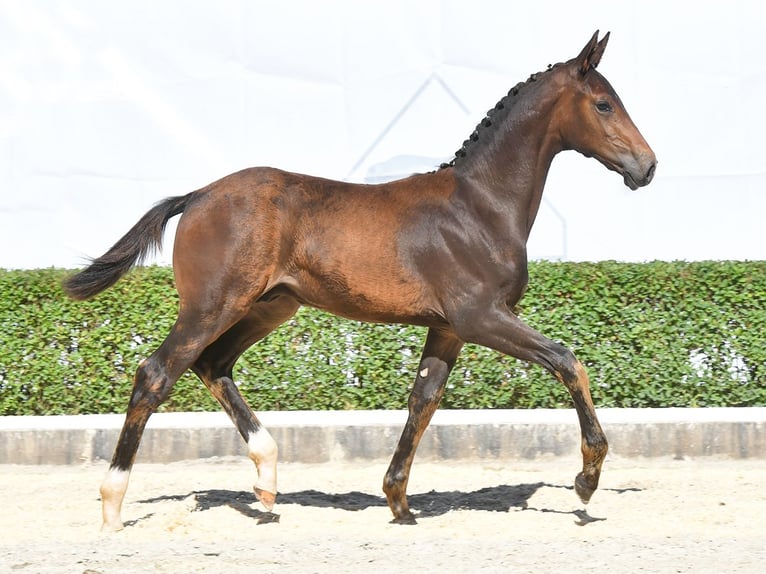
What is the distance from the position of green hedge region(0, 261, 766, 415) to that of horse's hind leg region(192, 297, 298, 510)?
1883 mm

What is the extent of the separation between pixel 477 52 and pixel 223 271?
555cm

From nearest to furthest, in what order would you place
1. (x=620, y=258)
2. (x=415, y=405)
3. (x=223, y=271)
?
(x=223, y=271) → (x=415, y=405) → (x=620, y=258)

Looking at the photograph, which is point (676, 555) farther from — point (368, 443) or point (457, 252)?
point (368, 443)

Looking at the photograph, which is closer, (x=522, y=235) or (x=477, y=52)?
(x=522, y=235)

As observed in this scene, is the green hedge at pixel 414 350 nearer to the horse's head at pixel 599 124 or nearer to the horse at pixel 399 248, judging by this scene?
the horse at pixel 399 248

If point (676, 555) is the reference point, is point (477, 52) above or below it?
above

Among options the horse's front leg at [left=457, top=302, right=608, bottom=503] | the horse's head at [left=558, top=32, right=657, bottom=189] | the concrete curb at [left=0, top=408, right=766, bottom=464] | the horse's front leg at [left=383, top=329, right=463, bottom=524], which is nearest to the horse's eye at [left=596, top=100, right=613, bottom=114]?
the horse's head at [left=558, top=32, right=657, bottom=189]

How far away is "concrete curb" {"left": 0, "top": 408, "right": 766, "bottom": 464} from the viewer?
677 centimetres

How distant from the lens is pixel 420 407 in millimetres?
5414

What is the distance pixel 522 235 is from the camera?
5.21 meters

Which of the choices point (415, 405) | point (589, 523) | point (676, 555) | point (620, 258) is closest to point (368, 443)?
point (415, 405)

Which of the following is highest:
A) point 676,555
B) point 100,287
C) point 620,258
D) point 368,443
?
point 620,258

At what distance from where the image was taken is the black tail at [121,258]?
17.7ft

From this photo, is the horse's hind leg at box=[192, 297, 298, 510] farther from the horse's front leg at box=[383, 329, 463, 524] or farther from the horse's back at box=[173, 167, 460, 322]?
the horse's front leg at box=[383, 329, 463, 524]
